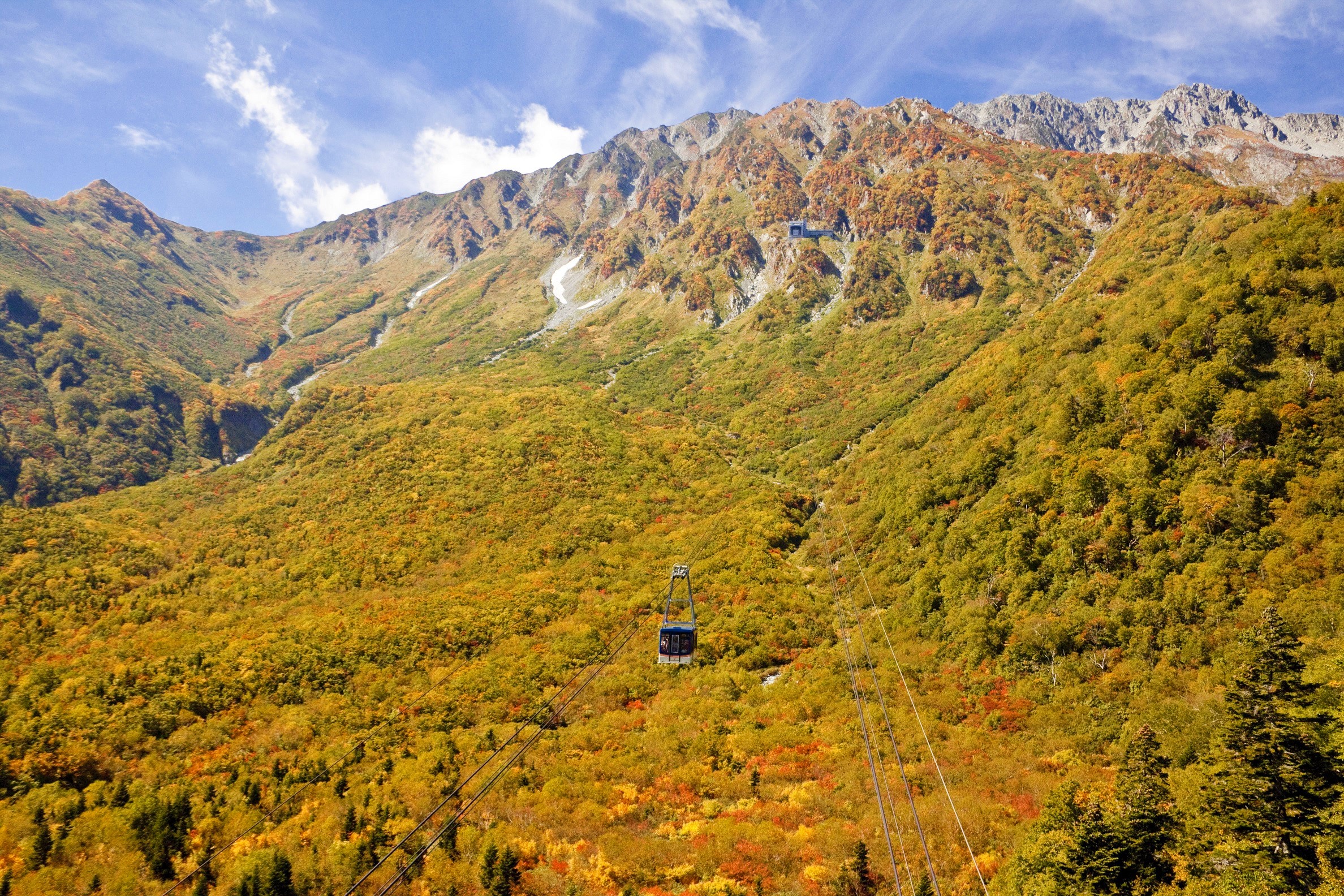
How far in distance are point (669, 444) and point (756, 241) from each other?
396 feet

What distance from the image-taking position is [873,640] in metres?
44.7

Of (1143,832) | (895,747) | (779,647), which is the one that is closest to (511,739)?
(895,747)

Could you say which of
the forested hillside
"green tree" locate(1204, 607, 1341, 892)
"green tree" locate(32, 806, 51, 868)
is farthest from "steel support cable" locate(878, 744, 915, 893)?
"green tree" locate(32, 806, 51, 868)

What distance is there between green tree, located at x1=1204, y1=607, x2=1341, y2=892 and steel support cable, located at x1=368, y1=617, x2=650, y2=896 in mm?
25519

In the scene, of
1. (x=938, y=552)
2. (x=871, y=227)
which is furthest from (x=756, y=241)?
(x=938, y=552)

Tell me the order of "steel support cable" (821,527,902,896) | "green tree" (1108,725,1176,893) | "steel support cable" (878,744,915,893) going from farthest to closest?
"steel support cable" (821,527,902,896) < "steel support cable" (878,744,915,893) < "green tree" (1108,725,1176,893)

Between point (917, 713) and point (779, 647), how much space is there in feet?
50.0

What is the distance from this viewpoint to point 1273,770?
18.5m

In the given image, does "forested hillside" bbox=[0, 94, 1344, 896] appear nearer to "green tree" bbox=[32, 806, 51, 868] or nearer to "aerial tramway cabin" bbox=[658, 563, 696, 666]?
"green tree" bbox=[32, 806, 51, 868]

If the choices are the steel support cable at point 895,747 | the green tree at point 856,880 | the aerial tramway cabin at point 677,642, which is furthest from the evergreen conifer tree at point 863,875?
the aerial tramway cabin at point 677,642

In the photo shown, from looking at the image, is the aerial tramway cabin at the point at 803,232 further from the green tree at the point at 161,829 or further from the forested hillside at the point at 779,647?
the green tree at the point at 161,829

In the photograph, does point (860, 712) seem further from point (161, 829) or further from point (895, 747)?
point (161, 829)

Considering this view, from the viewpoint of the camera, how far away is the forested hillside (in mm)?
22734

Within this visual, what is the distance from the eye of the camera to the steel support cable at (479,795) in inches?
874
